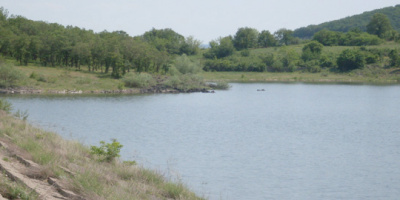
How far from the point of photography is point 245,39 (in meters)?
163

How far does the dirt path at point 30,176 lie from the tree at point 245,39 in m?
153

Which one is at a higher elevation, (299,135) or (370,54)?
(370,54)

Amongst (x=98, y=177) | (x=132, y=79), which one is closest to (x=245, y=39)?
(x=132, y=79)

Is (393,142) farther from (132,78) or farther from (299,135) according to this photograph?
(132,78)

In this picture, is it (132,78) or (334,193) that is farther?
(132,78)

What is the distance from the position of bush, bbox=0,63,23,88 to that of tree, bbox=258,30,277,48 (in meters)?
116

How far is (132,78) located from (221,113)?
3051cm

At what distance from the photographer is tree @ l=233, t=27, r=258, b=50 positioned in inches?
6403

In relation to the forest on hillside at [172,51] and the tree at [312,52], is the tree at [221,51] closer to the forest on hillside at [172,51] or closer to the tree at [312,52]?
the forest on hillside at [172,51]

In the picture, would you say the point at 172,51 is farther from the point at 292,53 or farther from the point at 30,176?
the point at 30,176

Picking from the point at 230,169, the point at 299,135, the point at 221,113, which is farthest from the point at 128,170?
the point at 221,113

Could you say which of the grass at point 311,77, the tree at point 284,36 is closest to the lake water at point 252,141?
the grass at point 311,77

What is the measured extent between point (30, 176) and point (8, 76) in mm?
54058

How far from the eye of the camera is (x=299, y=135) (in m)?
31.4
